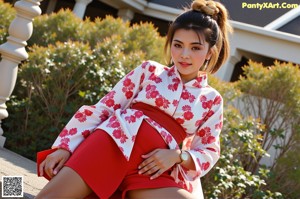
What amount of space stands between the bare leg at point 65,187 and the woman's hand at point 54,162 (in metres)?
0.07

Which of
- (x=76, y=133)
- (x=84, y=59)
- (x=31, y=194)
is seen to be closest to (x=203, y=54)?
(x=76, y=133)

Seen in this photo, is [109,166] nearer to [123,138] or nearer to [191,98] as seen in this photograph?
[123,138]

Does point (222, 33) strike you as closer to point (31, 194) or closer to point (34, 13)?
point (31, 194)

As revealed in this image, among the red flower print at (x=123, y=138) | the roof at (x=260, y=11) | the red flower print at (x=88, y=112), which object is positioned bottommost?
the red flower print at (x=123, y=138)

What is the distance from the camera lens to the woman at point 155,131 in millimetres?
2635

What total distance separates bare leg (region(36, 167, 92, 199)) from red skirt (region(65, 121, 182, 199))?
0.08 feet

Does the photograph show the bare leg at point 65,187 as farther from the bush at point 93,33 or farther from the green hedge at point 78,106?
the bush at point 93,33

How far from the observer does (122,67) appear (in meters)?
6.11

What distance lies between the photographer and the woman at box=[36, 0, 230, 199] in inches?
104

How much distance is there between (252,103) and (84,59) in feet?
A: 7.75

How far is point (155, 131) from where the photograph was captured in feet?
9.23

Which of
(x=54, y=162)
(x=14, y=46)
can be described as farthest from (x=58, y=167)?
(x=14, y=46)

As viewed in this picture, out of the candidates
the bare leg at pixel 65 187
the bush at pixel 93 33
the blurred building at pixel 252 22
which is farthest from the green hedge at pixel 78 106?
the blurred building at pixel 252 22

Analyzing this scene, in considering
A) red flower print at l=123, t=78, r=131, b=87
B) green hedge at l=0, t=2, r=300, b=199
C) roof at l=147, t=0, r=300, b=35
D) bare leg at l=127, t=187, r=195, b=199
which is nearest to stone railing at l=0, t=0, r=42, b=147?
green hedge at l=0, t=2, r=300, b=199
